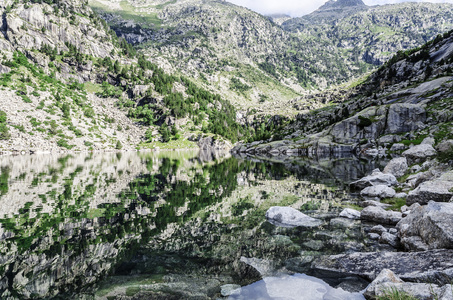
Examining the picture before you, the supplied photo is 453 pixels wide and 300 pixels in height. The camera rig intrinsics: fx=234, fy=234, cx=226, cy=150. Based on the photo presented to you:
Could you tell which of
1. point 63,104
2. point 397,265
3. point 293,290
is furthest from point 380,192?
point 63,104

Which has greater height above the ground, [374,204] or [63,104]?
[63,104]

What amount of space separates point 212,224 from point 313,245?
6366mm

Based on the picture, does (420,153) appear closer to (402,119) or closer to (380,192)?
(380,192)

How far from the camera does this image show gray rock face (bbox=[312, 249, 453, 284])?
6.79 metres

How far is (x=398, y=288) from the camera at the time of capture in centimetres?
608

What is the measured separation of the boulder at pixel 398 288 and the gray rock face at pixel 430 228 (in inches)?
119

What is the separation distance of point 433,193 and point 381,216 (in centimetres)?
346

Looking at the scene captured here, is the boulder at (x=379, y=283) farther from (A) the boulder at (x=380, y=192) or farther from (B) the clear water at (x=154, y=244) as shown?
(A) the boulder at (x=380, y=192)

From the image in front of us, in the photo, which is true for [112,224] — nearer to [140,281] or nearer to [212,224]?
[212,224]

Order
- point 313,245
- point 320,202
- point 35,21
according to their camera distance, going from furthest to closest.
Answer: point 35,21 → point 320,202 → point 313,245

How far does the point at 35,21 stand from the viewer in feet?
625

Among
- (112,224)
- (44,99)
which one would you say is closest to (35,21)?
(44,99)

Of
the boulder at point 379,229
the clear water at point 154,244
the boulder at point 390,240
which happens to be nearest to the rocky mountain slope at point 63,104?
the clear water at point 154,244

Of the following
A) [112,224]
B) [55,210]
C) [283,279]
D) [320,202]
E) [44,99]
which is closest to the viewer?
[283,279]
